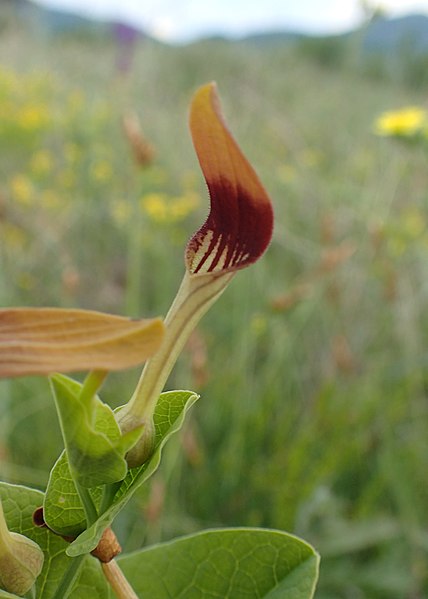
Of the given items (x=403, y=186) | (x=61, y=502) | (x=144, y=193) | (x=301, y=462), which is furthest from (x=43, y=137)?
(x=61, y=502)

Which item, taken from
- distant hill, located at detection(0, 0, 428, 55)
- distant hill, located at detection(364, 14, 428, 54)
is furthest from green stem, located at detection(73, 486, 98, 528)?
distant hill, located at detection(364, 14, 428, 54)

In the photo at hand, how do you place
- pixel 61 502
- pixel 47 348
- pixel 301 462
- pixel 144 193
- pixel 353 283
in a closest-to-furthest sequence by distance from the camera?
pixel 47 348 → pixel 61 502 → pixel 301 462 → pixel 353 283 → pixel 144 193

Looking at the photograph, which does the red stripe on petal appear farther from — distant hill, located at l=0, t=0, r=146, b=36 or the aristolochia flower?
distant hill, located at l=0, t=0, r=146, b=36

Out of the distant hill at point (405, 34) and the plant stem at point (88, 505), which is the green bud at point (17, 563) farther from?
the distant hill at point (405, 34)

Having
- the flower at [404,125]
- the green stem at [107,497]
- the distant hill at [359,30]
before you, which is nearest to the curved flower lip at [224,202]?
the green stem at [107,497]

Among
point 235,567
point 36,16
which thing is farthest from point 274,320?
point 36,16

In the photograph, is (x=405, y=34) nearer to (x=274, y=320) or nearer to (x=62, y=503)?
(x=274, y=320)

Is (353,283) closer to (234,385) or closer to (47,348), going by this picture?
(234,385)
